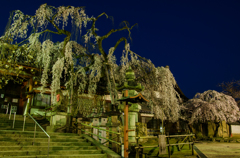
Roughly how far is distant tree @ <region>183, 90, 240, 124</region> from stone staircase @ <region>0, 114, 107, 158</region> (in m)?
18.8

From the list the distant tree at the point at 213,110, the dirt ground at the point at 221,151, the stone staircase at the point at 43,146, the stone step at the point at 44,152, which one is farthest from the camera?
the distant tree at the point at 213,110

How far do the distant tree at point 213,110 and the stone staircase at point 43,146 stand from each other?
18.8 m

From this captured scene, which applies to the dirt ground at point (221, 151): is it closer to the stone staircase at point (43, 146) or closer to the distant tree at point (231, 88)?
the stone staircase at point (43, 146)

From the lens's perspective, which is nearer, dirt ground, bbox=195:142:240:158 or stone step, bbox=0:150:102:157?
stone step, bbox=0:150:102:157

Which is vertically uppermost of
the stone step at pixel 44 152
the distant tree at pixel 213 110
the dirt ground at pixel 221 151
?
the distant tree at pixel 213 110

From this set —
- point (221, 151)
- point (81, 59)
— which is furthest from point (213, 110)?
point (81, 59)

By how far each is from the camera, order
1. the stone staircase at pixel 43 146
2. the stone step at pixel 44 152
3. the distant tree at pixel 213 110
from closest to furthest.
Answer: the stone step at pixel 44 152
the stone staircase at pixel 43 146
the distant tree at pixel 213 110

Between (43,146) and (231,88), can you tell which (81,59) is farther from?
(231,88)

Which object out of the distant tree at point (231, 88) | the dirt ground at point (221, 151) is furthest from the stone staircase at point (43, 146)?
the distant tree at point (231, 88)

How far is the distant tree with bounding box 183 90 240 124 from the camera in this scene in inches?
956

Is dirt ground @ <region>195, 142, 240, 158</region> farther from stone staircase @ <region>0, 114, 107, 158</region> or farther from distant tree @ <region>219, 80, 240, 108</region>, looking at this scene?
distant tree @ <region>219, 80, 240, 108</region>

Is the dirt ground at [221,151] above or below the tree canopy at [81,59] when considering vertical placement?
below

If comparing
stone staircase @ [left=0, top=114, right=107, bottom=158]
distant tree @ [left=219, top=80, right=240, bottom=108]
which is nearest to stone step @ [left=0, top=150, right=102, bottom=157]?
stone staircase @ [left=0, top=114, right=107, bottom=158]

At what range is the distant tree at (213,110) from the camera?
24.3 m
